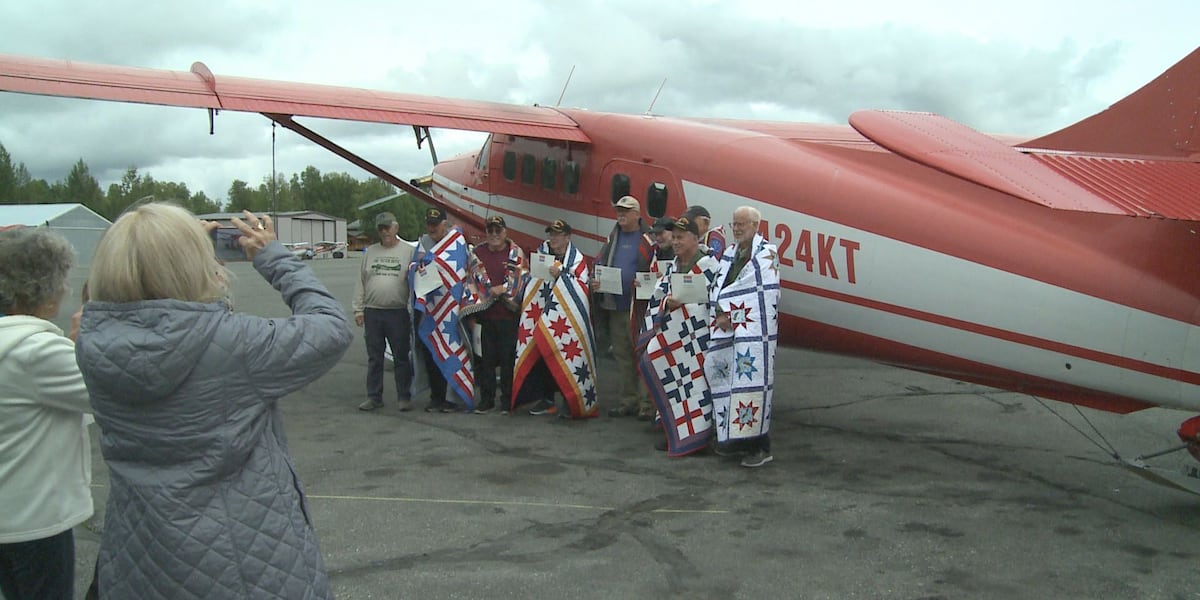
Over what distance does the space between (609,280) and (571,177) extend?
7.47 feet

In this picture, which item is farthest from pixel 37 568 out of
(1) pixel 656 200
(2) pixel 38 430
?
(1) pixel 656 200

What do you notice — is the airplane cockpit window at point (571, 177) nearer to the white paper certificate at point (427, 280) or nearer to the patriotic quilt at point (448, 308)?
the patriotic quilt at point (448, 308)

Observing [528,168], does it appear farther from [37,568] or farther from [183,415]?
[183,415]

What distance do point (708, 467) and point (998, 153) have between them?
2.86 metres

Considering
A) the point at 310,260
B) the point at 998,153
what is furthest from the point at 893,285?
the point at 310,260

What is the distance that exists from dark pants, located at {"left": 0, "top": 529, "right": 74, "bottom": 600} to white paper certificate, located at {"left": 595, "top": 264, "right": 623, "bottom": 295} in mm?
5559

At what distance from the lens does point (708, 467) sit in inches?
249

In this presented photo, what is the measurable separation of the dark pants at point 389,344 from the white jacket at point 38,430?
220 inches

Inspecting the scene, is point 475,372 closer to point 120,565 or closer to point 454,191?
point 454,191

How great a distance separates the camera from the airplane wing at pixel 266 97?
27.5ft

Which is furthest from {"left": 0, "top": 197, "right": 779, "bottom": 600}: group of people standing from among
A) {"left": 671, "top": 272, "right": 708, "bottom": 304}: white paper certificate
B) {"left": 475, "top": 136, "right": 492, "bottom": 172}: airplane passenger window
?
{"left": 475, "top": 136, "right": 492, "bottom": 172}: airplane passenger window

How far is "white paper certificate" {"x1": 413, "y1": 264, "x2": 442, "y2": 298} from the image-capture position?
26.1 ft

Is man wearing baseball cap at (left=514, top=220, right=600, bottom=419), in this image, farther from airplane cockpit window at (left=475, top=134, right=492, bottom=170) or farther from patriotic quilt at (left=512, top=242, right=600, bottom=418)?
airplane cockpit window at (left=475, top=134, right=492, bottom=170)

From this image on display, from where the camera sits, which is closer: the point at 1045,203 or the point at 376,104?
the point at 1045,203
